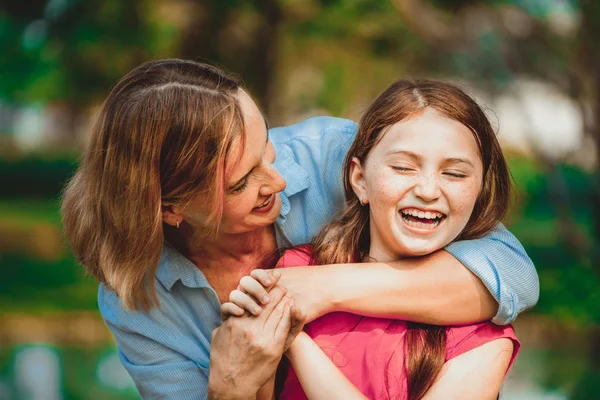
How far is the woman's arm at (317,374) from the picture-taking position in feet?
7.48

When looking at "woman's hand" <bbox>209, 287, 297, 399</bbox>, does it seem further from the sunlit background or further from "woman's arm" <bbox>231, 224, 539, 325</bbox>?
the sunlit background

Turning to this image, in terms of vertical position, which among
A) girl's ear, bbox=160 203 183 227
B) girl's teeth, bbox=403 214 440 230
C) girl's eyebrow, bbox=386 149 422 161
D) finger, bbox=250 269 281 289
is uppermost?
girl's eyebrow, bbox=386 149 422 161

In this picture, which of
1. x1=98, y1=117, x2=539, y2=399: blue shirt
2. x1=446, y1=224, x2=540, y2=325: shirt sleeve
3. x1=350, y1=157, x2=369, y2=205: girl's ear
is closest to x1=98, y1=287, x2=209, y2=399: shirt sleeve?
x1=98, y1=117, x2=539, y2=399: blue shirt

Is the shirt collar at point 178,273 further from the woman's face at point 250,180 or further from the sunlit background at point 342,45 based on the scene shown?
the sunlit background at point 342,45

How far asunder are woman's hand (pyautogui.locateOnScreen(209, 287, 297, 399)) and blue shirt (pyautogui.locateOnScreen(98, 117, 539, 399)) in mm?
287

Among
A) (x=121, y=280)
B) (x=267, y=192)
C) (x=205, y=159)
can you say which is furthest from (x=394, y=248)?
(x=121, y=280)

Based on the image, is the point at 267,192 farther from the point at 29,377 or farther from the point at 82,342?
the point at 82,342

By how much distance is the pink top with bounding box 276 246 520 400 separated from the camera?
2350 millimetres

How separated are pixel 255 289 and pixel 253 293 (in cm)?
1

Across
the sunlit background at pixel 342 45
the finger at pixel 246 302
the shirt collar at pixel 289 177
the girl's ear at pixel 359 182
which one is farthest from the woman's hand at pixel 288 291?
the sunlit background at pixel 342 45

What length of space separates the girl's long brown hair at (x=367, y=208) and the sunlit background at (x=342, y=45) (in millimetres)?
2727

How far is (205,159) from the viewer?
95.3 inches

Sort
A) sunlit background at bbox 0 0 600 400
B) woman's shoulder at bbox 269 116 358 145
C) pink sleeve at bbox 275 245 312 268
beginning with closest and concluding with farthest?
pink sleeve at bbox 275 245 312 268
woman's shoulder at bbox 269 116 358 145
sunlit background at bbox 0 0 600 400

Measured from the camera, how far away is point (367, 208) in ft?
8.52
